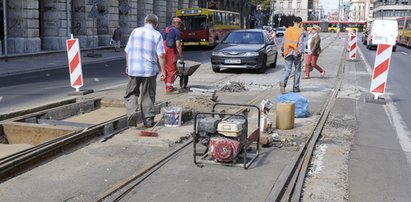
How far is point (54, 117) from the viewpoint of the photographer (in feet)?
29.1

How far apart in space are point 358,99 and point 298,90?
1.56m

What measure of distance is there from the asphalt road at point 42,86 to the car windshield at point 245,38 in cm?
444

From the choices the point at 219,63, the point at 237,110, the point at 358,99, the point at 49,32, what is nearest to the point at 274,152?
Answer: the point at 237,110

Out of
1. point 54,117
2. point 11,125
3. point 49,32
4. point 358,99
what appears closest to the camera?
point 11,125

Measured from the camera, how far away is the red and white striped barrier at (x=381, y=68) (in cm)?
1182

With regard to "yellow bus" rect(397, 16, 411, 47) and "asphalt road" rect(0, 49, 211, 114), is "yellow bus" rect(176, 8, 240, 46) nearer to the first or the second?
"asphalt road" rect(0, 49, 211, 114)

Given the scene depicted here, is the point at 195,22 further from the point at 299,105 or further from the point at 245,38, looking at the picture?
the point at 299,105

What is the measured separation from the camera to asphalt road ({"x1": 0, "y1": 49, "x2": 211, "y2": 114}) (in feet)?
38.0

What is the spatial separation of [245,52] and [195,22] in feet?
68.5

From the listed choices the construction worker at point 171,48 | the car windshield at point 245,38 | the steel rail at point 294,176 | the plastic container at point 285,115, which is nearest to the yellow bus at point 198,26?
the car windshield at point 245,38

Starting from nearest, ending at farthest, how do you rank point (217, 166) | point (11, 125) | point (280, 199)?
point (280, 199) < point (217, 166) < point (11, 125)

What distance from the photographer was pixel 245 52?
711 inches

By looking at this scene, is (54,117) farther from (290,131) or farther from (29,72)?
(29,72)

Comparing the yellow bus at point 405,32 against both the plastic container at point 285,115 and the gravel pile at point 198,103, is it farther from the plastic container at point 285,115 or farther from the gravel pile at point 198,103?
the plastic container at point 285,115
